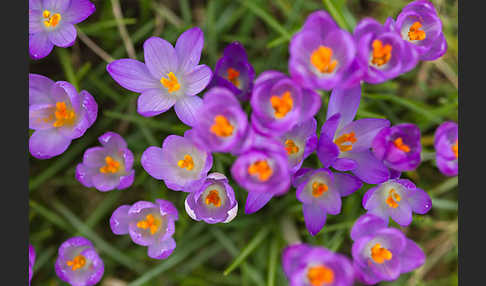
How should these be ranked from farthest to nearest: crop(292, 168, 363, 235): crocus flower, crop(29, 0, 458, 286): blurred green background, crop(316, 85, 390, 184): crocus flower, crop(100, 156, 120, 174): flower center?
crop(29, 0, 458, 286): blurred green background → crop(100, 156, 120, 174): flower center → crop(292, 168, 363, 235): crocus flower → crop(316, 85, 390, 184): crocus flower

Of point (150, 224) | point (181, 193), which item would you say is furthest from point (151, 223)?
point (181, 193)

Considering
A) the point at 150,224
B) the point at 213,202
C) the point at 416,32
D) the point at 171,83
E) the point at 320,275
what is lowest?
the point at 150,224

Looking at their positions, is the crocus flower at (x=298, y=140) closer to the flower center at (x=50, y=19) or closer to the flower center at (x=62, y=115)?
the flower center at (x=62, y=115)

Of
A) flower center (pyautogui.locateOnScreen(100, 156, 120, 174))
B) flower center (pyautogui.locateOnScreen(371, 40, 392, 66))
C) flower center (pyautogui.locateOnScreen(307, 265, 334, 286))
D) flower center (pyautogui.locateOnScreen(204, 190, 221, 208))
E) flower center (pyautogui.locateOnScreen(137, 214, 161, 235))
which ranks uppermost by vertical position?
flower center (pyautogui.locateOnScreen(371, 40, 392, 66))

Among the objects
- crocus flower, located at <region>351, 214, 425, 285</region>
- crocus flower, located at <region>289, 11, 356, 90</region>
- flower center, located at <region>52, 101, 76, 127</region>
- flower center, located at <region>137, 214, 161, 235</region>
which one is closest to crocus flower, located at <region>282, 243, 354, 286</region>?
crocus flower, located at <region>351, 214, 425, 285</region>

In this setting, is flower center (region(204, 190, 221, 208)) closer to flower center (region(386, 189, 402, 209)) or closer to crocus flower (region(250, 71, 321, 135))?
crocus flower (region(250, 71, 321, 135))

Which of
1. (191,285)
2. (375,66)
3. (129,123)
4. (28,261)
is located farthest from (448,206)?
(28,261)

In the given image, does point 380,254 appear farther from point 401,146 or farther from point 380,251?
point 401,146
